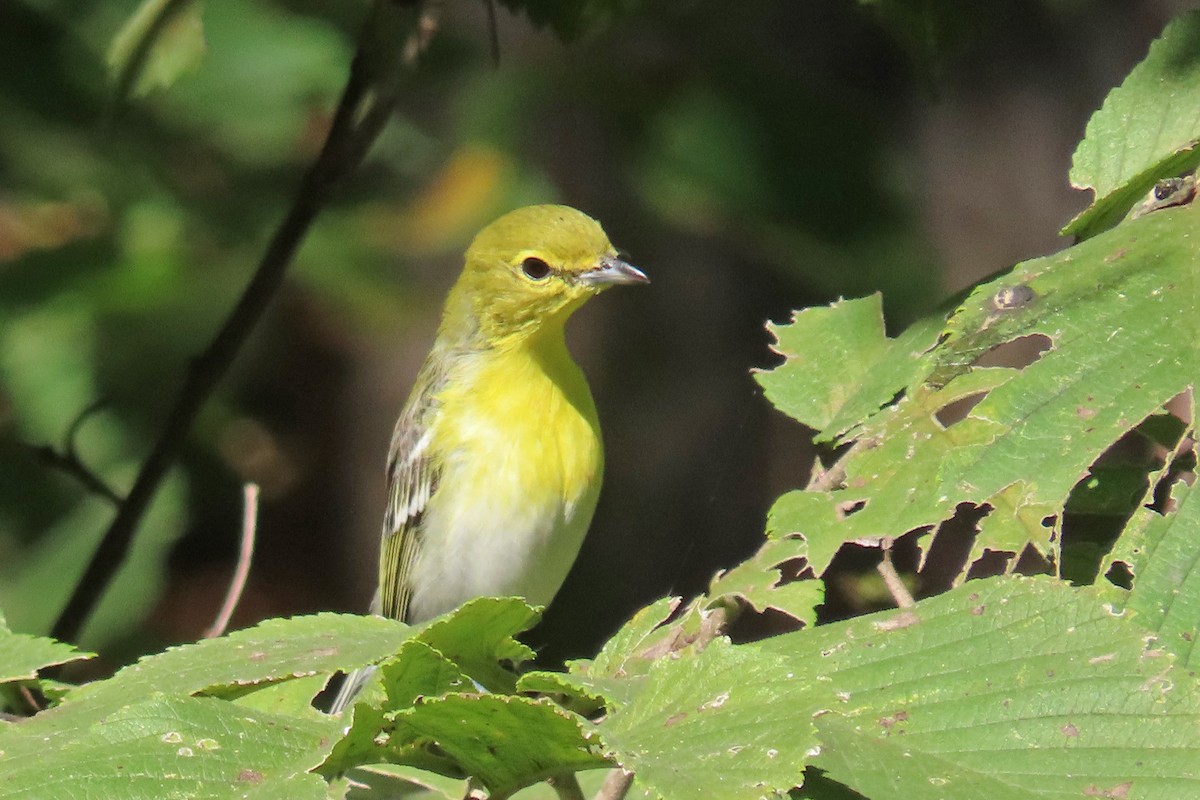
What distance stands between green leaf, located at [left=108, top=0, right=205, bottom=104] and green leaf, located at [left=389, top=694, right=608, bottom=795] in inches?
81.4

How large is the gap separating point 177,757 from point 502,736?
32cm

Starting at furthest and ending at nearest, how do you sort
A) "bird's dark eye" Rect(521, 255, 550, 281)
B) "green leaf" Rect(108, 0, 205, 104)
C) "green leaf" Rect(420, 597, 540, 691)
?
1. "bird's dark eye" Rect(521, 255, 550, 281)
2. "green leaf" Rect(108, 0, 205, 104)
3. "green leaf" Rect(420, 597, 540, 691)

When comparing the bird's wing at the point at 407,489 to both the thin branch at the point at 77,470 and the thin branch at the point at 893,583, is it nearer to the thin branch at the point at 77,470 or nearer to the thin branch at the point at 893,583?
the thin branch at the point at 77,470

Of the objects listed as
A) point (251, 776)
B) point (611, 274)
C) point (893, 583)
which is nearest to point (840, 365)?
point (893, 583)

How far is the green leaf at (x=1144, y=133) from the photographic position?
1954 millimetres

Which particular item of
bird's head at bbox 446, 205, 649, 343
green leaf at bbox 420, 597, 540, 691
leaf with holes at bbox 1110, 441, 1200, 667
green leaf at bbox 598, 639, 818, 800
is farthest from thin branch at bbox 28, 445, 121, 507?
leaf with holes at bbox 1110, 441, 1200, 667

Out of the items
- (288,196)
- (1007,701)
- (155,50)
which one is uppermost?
(155,50)

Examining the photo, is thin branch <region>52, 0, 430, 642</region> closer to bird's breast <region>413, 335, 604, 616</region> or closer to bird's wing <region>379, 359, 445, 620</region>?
bird's breast <region>413, 335, 604, 616</region>

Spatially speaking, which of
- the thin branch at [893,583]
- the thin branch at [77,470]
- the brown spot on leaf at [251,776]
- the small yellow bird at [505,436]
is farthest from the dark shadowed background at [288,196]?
the brown spot on leaf at [251,776]

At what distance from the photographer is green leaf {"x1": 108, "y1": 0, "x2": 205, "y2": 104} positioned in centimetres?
306

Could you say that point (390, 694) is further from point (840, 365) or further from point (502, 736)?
point (840, 365)

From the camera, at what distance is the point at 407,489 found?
4.52 metres

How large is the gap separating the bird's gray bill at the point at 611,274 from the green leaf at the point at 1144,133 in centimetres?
191

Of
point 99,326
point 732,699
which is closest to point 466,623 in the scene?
point 732,699
